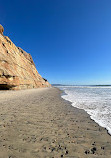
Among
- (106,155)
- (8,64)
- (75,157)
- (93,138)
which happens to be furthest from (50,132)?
(8,64)

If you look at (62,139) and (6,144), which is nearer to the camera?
(6,144)

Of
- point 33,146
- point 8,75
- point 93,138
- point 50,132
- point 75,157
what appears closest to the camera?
point 75,157

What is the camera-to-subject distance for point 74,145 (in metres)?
2.65

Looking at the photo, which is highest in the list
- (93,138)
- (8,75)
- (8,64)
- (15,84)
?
(8,64)

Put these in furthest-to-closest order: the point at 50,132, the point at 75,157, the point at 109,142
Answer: the point at 50,132 < the point at 109,142 < the point at 75,157

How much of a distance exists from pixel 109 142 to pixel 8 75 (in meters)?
21.0

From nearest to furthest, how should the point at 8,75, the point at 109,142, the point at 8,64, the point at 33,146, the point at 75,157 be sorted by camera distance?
the point at 75,157
the point at 33,146
the point at 109,142
the point at 8,75
the point at 8,64

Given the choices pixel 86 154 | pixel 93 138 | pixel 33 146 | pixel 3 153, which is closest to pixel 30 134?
pixel 33 146

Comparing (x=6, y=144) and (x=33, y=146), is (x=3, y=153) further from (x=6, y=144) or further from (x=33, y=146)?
(x=33, y=146)

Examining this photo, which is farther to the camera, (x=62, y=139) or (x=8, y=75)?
(x=8, y=75)

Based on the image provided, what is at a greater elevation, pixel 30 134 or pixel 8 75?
pixel 8 75

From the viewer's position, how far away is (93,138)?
3074 mm

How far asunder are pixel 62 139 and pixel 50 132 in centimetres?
62

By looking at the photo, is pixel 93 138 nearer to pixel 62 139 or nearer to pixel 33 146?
pixel 62 139
